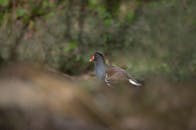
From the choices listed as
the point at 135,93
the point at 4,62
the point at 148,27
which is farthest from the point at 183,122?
the point at 4,62

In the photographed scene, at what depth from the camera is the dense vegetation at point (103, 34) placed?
1002 centimetres

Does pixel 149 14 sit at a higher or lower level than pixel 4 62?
higher

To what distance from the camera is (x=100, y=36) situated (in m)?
11.2

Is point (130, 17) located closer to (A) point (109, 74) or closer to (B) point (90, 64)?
(B) point (90, 64)

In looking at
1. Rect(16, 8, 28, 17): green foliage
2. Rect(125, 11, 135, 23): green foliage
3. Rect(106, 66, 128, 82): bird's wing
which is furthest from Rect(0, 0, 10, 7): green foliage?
Rect(106, 66, 128, 82): bird's wing

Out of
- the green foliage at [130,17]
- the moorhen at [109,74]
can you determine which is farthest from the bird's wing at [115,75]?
the green foliage at [130,17]

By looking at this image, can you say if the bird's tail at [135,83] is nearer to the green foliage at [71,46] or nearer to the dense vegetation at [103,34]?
the dense vegetation at [103,34]

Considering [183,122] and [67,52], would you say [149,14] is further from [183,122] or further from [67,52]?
[183,122]

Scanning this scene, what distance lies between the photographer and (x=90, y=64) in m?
10.9

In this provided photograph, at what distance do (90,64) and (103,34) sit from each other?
26.5 inches

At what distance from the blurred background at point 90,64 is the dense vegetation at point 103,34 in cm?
2

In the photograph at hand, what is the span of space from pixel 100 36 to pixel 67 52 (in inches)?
27.0

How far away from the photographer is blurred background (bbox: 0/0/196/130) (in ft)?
26.7

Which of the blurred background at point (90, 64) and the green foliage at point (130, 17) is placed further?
the green foliage at point (130, 17)
